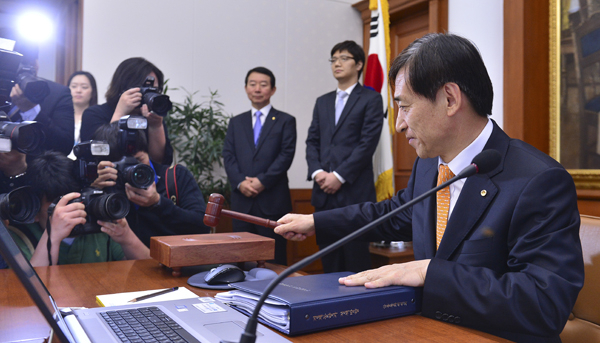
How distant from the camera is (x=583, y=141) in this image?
2.50 meters

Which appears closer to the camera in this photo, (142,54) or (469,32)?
(469,32)

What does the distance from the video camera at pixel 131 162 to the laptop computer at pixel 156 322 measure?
2.47ft

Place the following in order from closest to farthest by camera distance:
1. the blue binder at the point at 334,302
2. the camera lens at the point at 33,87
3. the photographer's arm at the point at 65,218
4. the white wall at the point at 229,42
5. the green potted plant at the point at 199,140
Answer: the blue binder at the point at 334,302 → the photographer's arm at the point at 65,218 → the camera lens at the point at 33,87 → the green potted plant at the point at 199,140 → the white wall at the point at 229,42

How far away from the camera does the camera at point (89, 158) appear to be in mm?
1446

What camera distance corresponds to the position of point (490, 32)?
10.2 feet

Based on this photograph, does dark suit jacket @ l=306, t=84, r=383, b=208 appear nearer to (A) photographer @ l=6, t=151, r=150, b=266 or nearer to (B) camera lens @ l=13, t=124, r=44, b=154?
(A) photographer @ l=6, t=151, r=150, b=266

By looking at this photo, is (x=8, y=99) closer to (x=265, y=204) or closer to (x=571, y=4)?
(x=265, y=204)

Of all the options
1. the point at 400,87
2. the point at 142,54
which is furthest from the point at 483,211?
the point at 142,54

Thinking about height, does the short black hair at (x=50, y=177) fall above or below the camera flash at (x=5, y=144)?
below

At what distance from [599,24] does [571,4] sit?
0.78 ft

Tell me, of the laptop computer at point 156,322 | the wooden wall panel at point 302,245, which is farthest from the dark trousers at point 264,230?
the laptop computer at point 156,322

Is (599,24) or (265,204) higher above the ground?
(599,24)

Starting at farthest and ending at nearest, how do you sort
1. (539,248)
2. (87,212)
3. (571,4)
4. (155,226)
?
(571,4) → (155,226) → (87,212) → (539,248)

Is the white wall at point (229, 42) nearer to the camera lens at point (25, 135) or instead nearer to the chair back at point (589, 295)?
the camera lens at point (25, 135)
